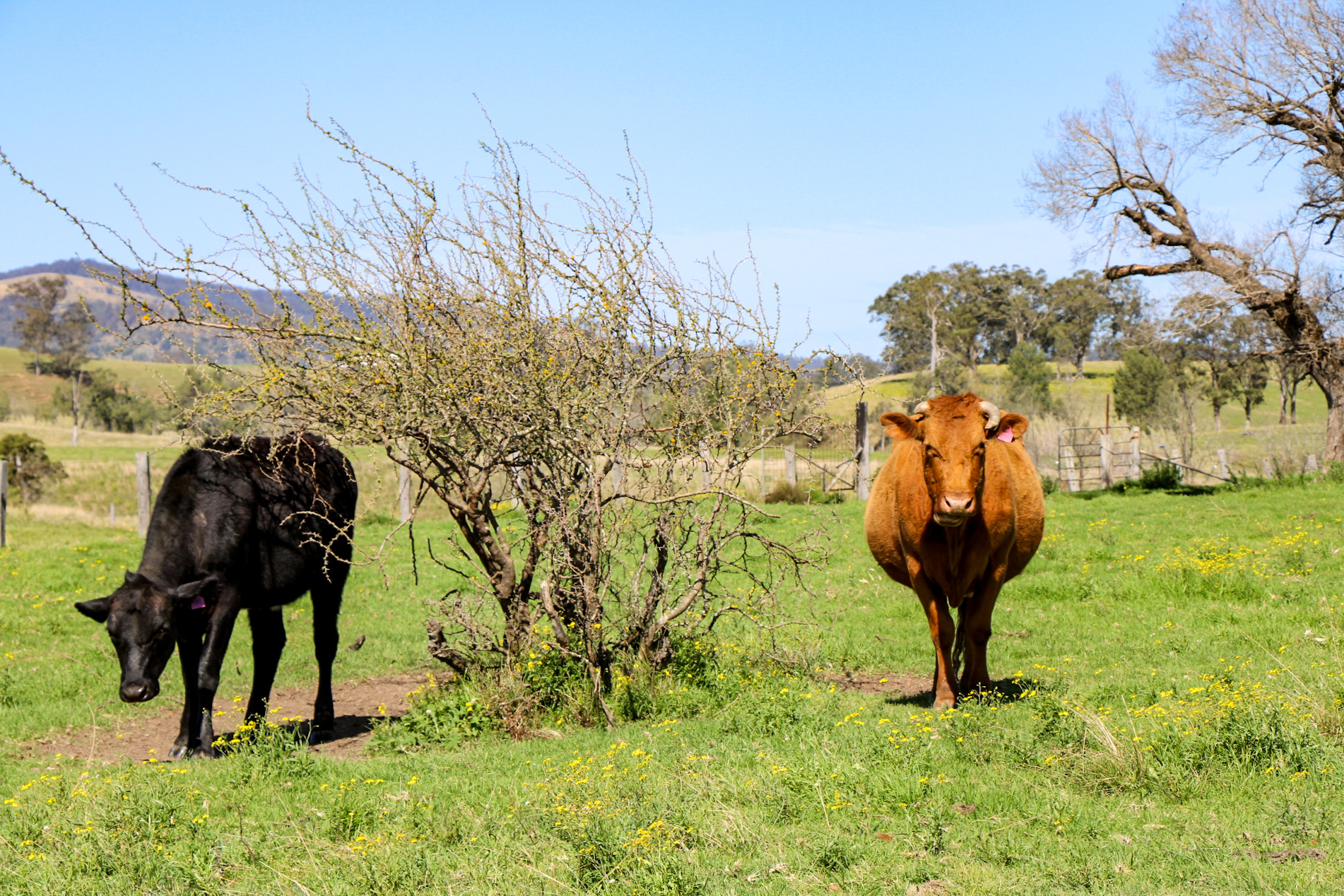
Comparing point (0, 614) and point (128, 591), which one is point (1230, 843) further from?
point (0, 614)

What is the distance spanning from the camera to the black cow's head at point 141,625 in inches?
284

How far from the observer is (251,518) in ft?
27.0

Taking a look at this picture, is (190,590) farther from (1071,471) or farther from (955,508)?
(1071,471)

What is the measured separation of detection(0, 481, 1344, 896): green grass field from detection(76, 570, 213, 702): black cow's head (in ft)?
2.21

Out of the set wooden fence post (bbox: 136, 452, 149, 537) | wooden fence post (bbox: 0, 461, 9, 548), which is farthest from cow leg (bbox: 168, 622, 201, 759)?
wooden fence post (bbox: 136, 452, 149, 537)

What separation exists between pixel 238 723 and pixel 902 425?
6.45 meters

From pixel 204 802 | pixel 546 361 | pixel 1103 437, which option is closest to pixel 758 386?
pixel 546 361

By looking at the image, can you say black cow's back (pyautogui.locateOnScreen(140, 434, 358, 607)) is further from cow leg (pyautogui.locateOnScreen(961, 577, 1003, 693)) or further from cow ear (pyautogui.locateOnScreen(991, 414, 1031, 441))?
cow ear (pyautogui.locateOnScreen(991, 414, 1031, 441))

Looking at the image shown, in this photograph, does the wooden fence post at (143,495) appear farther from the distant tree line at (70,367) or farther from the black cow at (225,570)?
the distant tree line at (70,367)

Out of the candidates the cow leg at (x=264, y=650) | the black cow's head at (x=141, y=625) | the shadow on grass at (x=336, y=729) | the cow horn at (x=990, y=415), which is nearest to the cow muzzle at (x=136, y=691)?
the black cow's head at (x=141, y=625)

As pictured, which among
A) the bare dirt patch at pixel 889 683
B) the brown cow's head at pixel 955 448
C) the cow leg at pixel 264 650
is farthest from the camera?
the cow leg at pixel 264 650

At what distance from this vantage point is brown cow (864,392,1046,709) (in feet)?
22.5

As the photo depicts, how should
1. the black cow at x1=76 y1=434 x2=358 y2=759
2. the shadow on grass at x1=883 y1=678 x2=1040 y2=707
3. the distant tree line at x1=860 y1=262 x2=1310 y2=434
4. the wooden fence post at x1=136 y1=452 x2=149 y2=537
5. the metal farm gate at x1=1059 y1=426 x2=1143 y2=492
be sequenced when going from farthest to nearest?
the distant tree line at x1=860 y1=262 x2=1310 y2=434
the metal farm gate at x1=1059 y1=426 x2=1143 y2=492
the wooden fence post at x1=136 y1=452 x2=149 y2=537
the black cow at x1=76 y1=434 x2=358 y2=759
the shadow on grass at x1=883 y1=678 x2=1040 y2=707

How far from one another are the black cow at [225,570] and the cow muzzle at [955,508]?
13.6ft
